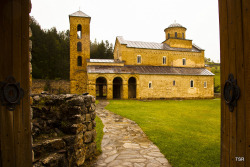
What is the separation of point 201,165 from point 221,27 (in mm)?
3130

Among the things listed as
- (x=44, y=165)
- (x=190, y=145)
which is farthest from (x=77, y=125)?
(x=190, y=145)

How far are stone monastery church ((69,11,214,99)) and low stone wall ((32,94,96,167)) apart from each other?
706 inches

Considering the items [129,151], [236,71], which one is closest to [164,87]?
[129,151]

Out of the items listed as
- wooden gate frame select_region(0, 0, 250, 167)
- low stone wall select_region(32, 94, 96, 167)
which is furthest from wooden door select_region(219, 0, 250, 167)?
low stone wall select_region(32, 94, 96, 167)

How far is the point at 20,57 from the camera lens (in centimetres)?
177

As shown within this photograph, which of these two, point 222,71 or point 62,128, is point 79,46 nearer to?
point 62,128

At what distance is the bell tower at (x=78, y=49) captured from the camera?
24.8 meters

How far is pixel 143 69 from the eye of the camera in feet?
82.3

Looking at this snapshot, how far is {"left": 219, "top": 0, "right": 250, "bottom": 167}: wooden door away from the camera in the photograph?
149cm

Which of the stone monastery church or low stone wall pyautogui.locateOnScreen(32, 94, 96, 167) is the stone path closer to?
low stone wall pyautogui.locateOnScreen(32, 94, 96, 167)

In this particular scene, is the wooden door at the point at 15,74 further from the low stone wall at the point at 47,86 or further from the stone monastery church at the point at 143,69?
the low stone wall at the point at 47,86

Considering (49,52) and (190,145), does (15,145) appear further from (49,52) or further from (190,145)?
(49,52)

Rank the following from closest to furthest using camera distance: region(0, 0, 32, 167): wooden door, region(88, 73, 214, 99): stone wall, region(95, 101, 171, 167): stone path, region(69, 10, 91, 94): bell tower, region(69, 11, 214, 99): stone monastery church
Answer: region(0, 0, 32, 167): wooden door < region(95, 101, 171, 167): stone path < region(88, 73, 214, 99): stone wall < region(69, 11, 214, 99): stone monastery church < region(69, 10, 91, 94): bell tower

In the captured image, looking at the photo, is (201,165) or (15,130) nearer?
(15,130)
